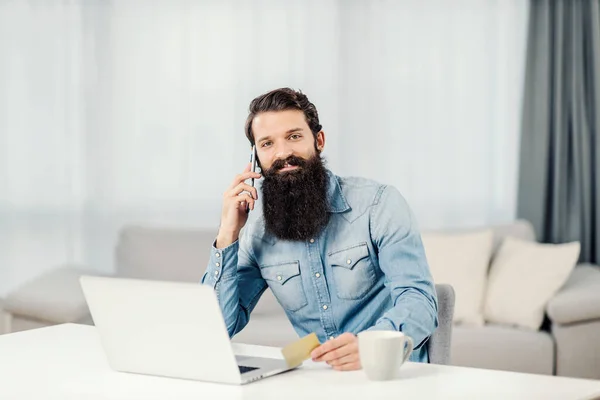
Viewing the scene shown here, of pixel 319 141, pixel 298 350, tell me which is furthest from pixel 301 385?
pixel 319 141

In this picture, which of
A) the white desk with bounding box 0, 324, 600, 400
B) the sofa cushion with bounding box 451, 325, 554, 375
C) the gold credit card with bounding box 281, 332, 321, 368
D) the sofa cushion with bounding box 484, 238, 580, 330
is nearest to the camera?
the white desk with bounding box 0, 324, 600, 400

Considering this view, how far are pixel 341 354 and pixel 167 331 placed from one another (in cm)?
33

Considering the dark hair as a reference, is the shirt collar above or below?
below

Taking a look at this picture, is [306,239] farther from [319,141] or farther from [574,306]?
[574,306]

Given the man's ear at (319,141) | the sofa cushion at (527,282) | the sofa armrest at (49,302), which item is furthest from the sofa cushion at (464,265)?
the man's ear at (319,141)

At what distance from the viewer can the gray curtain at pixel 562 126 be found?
4941mm

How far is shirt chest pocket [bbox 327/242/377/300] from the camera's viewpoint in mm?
2277

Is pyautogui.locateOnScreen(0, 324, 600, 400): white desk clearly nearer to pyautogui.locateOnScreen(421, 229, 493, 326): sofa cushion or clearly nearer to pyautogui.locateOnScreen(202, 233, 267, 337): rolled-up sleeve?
pyautogui.locateOnScreen(202, 233, 267, 337): rolled-up sleeve

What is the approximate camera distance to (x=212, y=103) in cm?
499

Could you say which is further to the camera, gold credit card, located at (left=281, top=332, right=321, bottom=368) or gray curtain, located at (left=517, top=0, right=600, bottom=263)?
gray curtain, located at (left=517, top=0, right=600, bottom=263)

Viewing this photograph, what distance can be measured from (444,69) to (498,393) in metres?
3.72

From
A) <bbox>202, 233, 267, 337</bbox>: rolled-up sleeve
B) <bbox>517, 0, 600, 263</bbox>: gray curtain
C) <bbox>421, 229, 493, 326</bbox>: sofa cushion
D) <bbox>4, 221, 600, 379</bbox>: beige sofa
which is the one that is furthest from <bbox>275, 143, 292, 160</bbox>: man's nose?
<bbox>517, 0, 600, 263</bbox>: gray curtain

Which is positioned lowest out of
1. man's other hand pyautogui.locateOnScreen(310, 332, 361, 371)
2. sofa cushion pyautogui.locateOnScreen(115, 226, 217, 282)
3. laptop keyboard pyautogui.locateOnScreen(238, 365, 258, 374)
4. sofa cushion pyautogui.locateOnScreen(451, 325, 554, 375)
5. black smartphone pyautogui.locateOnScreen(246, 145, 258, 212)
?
sofa cushion pyautogui.locateOnScreen(451, 325, 554, 375)

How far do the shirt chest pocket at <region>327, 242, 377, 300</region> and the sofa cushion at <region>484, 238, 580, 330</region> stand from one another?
6.62ft
